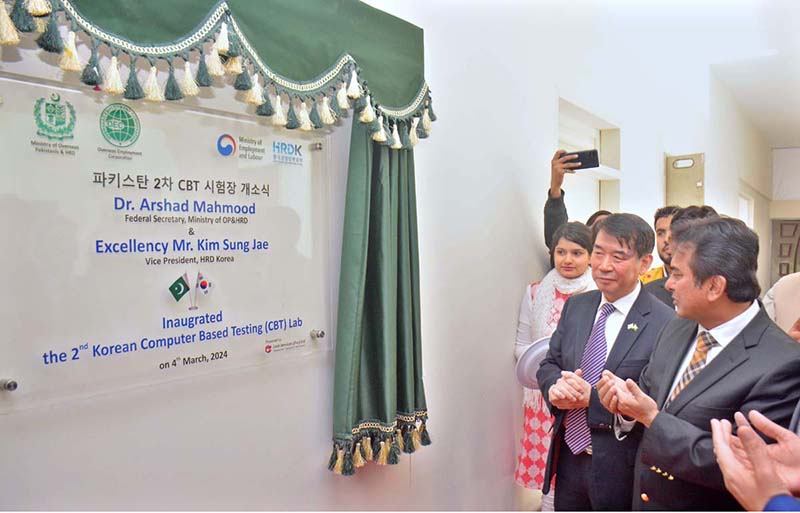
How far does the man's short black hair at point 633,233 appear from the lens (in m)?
1.77

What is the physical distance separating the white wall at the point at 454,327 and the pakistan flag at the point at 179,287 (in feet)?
0.73

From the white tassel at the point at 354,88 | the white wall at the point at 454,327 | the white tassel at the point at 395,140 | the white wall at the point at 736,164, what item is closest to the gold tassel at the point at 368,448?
the white wall at the point at 454,327

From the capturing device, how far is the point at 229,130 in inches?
59.9

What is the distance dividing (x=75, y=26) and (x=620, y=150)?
3.53 m

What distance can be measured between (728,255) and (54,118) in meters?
1.49

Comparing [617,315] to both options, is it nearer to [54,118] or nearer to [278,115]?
[278,115]

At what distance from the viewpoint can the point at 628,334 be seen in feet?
5.67

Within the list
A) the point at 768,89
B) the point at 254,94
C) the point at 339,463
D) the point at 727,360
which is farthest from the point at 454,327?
the point at 768,89

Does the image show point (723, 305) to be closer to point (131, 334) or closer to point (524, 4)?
point (131, 334)

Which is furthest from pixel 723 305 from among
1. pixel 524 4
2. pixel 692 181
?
pixel 692 181

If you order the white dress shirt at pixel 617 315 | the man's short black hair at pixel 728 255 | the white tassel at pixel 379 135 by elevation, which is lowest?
the white dress shirt at pixel 617 315

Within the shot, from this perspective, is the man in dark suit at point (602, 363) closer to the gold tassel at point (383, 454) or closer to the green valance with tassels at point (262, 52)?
the gold tassel at point (383, 454)

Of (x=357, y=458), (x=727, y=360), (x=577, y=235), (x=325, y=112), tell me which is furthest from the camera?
(x=577, y=235)

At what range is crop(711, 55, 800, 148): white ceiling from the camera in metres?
5.15
